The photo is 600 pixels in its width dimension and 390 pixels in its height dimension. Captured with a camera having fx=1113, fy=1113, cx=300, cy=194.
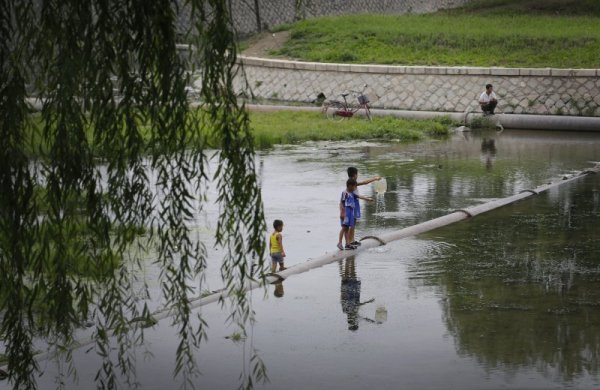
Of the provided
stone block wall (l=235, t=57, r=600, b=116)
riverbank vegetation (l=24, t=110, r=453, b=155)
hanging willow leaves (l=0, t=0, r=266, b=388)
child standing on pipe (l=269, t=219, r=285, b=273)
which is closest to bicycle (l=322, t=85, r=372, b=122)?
riverbank vegetation (l=24, t=110, r=453, b=155)

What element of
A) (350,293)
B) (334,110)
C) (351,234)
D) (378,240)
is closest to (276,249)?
(350,293)

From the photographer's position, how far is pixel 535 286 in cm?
1154

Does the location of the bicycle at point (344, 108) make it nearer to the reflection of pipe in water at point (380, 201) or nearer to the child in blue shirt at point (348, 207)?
the reflection of pipe in water at point (380, 201)

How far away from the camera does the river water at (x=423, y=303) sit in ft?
28.7

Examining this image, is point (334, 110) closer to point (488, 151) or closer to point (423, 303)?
point (488, 151)

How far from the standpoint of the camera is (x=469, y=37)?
3406 centimetres

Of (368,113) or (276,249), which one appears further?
(368,113)

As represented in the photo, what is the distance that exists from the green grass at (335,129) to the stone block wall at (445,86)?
6.51ft

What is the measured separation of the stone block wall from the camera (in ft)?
93.9

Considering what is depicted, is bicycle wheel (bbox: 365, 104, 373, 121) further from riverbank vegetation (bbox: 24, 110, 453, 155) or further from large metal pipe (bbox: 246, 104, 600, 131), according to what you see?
large metal pipe (bbox: 246, 104, 600, 131)

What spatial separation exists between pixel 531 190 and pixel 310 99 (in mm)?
15875

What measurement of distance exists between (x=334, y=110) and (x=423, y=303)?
63.1ft

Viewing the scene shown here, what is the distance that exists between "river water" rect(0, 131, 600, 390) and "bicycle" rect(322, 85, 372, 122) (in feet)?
31.9

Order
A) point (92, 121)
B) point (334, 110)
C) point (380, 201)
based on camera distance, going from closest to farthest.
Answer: point (92, 121) → point (380, 201) → point (334, 110)
